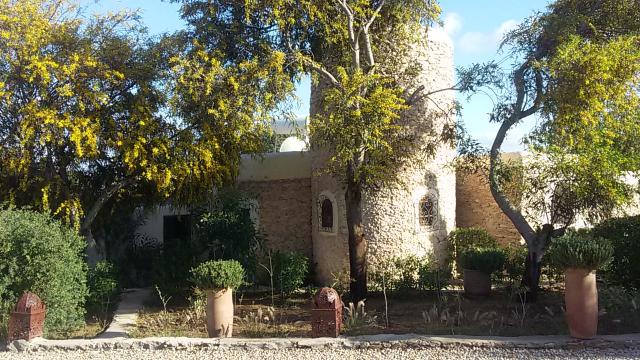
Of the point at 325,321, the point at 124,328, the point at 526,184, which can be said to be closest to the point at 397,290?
the point at 526,184

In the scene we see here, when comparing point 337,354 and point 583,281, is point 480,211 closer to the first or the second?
point 583,281

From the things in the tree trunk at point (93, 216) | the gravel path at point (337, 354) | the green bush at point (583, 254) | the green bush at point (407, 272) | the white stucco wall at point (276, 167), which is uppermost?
the white stucco wall at point (276, 167)

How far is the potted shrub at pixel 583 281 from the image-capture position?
6395mm

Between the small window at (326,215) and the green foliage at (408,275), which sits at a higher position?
the small window at (326,215)

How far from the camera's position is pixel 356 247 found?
9648 millimetres

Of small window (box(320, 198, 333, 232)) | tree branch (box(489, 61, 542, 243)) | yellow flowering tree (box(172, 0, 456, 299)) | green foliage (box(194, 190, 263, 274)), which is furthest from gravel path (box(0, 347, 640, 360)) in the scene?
small window (box(320, 198, 333, 232))

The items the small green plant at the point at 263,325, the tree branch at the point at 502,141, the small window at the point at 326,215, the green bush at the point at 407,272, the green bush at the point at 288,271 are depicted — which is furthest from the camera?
the small window at the point at 326,215

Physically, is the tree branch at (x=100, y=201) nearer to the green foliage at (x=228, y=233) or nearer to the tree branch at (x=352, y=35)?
the green foliage at (x=228, y=233)

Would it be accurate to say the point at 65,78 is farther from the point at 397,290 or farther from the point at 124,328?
the point at 397,290

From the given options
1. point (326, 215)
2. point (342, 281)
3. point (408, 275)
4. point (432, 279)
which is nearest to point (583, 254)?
point (432, 279)

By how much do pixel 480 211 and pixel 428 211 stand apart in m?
2.25

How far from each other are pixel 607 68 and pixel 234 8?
6021mm

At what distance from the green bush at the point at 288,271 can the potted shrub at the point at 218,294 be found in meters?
3.12

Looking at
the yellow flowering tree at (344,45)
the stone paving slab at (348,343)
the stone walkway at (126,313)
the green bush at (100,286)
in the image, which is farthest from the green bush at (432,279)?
the green bush at (100,286)
